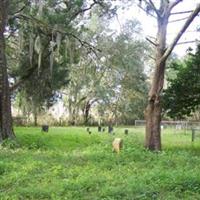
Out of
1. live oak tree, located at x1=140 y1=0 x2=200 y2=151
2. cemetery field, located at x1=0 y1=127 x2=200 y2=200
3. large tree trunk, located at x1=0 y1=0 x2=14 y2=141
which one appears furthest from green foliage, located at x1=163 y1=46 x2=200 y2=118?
large tree trunk, located at x1=0 y1=0 x2=14 y2=141

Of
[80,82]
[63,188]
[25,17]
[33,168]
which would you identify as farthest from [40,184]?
[80,82]

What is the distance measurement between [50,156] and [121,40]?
19.0 meters

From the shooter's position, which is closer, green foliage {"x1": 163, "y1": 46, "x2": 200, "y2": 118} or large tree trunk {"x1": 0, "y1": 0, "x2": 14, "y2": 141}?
large tree trunk {"x1": 0, "y1": 0, "x2": 14, "y2": 141}

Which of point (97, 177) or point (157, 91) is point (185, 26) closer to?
point (157, 91)

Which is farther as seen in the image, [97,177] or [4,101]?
[4,101]

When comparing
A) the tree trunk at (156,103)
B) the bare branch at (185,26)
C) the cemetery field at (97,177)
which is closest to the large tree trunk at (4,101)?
the cemetery field at (97,177)

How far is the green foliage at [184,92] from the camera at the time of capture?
19.2m

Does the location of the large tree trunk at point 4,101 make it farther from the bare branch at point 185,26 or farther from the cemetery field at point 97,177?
the bare branch at point 185,26

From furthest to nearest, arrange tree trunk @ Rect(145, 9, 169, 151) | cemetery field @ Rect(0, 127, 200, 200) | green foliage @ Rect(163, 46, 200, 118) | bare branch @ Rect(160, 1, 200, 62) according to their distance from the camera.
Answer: green foliage @ Rect(163, 46, 200, 118) → tree trunk @ Rect(145, 9, 169, 151) → bare branch @ Rect(160, 1, 200, 62) → cemetery field @ Rect(0, 127, 200, 200)

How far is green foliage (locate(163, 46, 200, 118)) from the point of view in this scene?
19.2m

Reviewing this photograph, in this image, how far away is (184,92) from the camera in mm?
19359

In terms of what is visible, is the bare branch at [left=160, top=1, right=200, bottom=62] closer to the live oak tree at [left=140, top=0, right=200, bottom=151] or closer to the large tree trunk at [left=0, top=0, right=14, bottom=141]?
the live oak tree at [left=140, top=0, right=200, bottom=151]

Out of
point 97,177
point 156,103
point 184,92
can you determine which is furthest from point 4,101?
point 97,177

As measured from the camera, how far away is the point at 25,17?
22.8 meters
